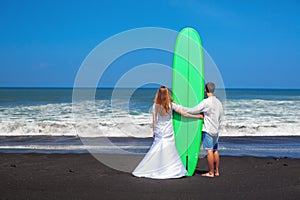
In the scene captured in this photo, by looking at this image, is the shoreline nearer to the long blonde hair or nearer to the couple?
the couple

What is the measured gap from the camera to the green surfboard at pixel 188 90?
682cm

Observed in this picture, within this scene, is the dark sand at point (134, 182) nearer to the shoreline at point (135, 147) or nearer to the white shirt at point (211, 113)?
the white shirt at point (211, 113)

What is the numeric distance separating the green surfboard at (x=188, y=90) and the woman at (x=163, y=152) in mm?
319

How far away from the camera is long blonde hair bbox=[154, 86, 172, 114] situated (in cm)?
632

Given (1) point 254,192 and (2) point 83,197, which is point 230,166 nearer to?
(1) point 254,192

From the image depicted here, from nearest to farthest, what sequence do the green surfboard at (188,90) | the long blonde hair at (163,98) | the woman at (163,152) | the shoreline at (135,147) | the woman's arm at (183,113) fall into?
the long blonde hair at (163,98) → the woman at (163,152) → the woman's arm at (183,113) → the green surfboard at (188,90) → the shoreline at (135,147)

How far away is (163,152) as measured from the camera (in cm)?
650

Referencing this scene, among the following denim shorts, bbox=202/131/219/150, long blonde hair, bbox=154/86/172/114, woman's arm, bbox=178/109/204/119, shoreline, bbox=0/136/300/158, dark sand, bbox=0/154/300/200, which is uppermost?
long blonde hair, bbox=154/86/172/114

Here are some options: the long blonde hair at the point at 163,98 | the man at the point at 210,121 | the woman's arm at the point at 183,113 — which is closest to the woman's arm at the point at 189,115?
the woman's arm at the point at 183,113

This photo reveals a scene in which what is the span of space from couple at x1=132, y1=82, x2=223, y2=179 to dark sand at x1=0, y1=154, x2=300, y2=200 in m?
0.22

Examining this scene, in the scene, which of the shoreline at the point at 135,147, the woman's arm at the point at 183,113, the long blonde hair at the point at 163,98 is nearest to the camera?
the long blonde hair at the point at 163,98

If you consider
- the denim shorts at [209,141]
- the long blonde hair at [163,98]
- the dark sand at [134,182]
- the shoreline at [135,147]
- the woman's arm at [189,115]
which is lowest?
the dark sand at [134,182]

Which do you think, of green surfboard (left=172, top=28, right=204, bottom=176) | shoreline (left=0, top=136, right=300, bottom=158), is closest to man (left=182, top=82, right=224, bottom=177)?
green surfboard (left=172, top=28, right=204, bottom=176)

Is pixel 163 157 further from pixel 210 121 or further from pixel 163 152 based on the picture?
pixel 210 121
